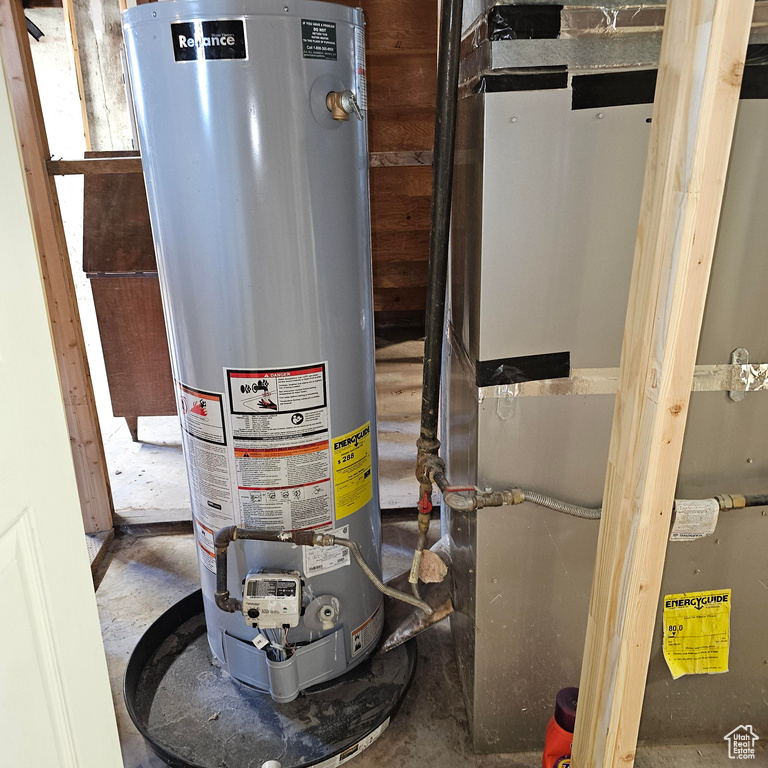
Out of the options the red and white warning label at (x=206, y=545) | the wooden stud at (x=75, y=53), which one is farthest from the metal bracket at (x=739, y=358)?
the wooden stud at (x=75, y=53)

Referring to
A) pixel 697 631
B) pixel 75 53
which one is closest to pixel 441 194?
pixel 697 631

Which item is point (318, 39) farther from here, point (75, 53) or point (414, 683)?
point (75, 53)

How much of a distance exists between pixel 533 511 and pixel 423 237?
218 cm

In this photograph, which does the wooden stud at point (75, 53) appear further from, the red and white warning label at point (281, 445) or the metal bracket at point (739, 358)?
the metal bracket at point (739, 358)

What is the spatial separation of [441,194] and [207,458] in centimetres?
74

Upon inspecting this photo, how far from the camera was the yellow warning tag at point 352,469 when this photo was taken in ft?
4.66

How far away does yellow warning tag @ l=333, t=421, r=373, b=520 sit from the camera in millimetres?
1420

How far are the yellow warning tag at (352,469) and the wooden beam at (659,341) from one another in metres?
0.61

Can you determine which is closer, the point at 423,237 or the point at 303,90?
the point at 303,90

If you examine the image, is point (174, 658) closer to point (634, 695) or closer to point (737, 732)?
point (634, 695)

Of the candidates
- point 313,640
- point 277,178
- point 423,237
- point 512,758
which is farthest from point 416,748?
point 423,237

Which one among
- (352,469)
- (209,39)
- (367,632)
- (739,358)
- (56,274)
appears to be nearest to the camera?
(209,39)

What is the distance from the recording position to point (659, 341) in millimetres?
808

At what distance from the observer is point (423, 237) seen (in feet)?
10.6
